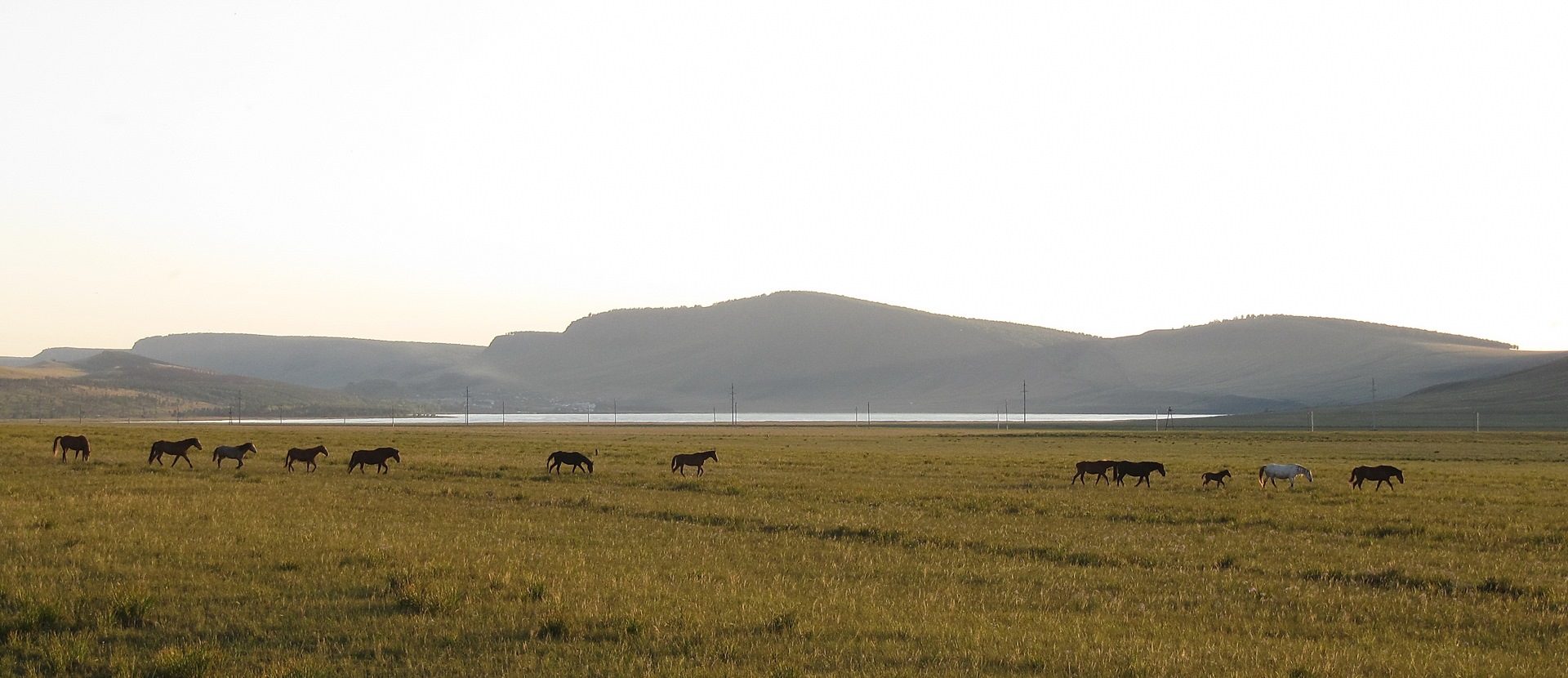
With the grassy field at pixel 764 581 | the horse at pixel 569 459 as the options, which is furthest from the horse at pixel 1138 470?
the horse at pixel 569 459

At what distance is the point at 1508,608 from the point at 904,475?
24285mm

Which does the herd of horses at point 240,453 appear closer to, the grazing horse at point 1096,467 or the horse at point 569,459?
the horse at point 569,459

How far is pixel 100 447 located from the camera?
1797 inches

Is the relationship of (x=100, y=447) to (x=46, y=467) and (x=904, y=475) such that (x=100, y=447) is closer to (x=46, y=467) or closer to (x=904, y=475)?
(x=46, y=467)

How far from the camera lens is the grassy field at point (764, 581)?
1057 cm

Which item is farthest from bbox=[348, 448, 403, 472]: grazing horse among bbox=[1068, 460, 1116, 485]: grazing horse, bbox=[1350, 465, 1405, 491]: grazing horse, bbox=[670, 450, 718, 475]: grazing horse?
bbox=[1350, 465, 1405, 491]: grazing horse

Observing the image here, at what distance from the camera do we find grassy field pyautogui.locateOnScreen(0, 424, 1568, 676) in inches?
416

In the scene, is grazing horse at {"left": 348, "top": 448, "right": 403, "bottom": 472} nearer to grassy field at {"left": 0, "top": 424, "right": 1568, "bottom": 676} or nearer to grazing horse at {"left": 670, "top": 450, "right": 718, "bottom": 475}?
grassy field at {"left": 0, "top": 424, "right": 1568, "bottom": 676}

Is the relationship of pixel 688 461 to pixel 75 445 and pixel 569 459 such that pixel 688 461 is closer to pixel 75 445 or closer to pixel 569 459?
pixel 569 459

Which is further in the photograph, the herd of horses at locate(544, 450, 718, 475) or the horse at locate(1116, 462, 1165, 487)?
the herd of horses at locate(544, 450, 718, 475)

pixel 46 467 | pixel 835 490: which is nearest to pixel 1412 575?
pixel 835 490

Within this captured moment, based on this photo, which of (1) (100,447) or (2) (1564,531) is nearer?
(2) (1564,531)

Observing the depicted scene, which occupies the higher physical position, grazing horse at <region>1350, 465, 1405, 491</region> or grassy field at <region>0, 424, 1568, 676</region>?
grazing horse at <region>1350, 465, 1405, 491</region>

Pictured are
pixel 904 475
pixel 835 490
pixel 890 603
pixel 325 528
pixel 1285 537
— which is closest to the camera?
pixel 890 603
